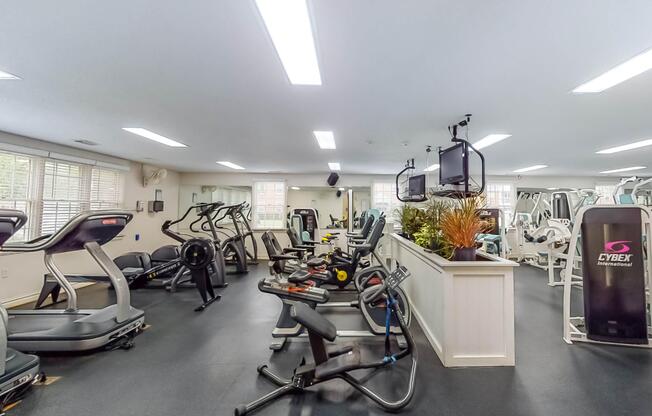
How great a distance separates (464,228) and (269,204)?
19.7ft

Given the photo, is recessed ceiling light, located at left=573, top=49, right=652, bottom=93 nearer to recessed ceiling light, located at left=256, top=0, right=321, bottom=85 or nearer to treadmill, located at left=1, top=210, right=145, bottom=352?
recessed ceiling light, located at left=256, top=0, right=321, bottom=85

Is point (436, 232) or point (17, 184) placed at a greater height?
point (17, 184)

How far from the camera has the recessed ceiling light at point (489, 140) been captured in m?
3.90

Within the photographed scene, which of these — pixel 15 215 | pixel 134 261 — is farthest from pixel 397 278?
pixel 134 261

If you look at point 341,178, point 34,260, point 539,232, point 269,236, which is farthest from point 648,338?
point 34,260

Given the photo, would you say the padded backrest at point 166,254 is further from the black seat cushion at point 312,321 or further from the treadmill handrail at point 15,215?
the black seat cushion at point 312,321

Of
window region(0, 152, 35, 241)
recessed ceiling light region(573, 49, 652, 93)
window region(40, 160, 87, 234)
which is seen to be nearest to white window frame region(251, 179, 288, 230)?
window region(40, 160, 87, 234)

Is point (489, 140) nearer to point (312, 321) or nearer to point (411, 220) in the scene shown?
point (411, 220)

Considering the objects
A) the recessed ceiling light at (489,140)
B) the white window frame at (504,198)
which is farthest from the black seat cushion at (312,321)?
the white window frame at (504,198)

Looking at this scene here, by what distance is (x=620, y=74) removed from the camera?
2178mm

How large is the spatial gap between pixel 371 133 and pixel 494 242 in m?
3.95

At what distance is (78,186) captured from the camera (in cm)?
479

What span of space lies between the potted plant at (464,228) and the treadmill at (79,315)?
3393 mm

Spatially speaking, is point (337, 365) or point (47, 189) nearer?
point (337, 365)
